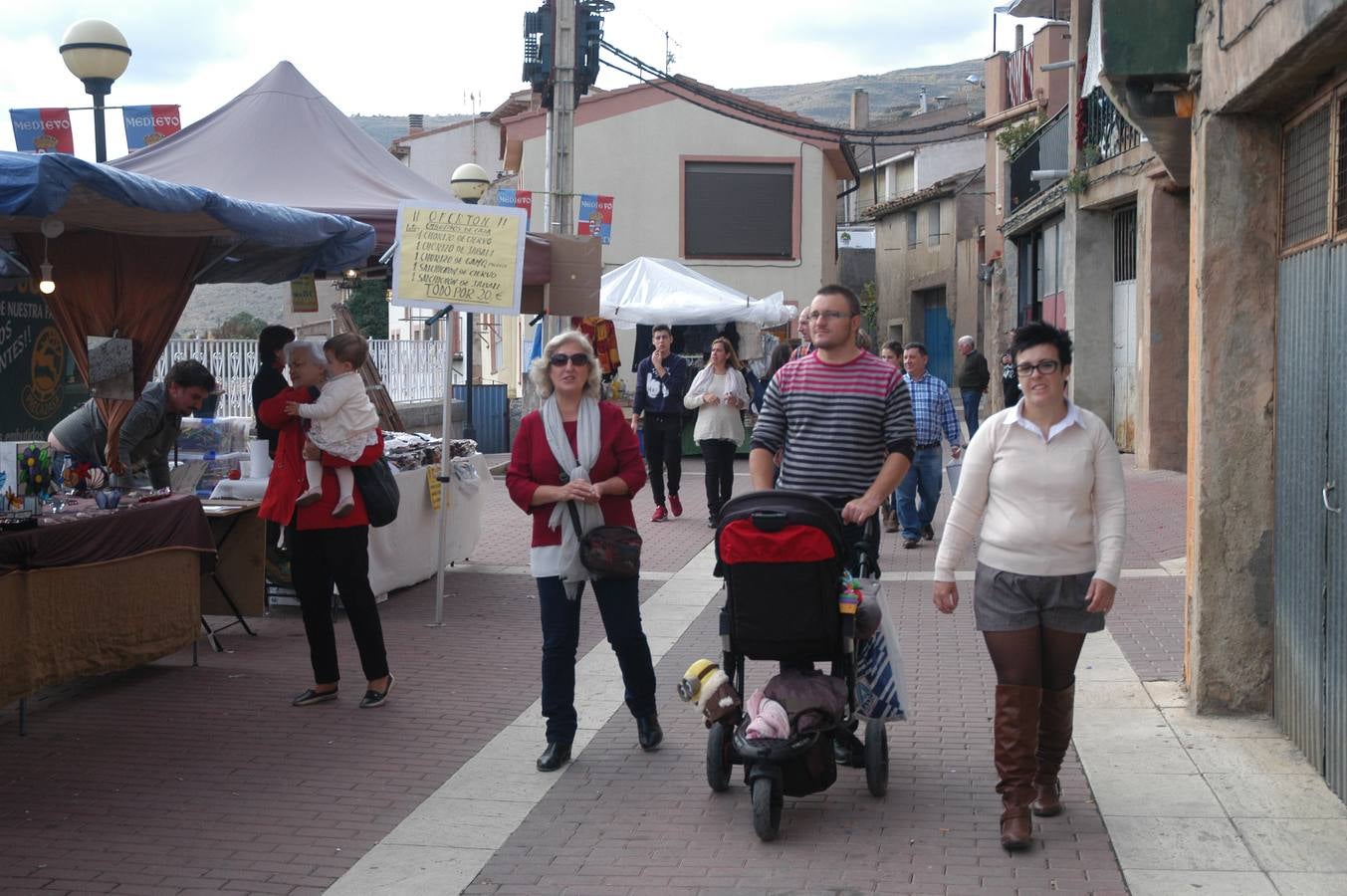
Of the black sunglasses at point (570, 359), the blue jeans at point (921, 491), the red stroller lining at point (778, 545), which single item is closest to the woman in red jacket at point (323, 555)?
the black sunglasses at point (570, 359)

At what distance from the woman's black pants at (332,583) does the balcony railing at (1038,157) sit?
1772 centimetres

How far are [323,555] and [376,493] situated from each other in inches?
16.4

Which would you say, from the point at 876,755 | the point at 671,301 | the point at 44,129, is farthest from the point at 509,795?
the point at 671,301

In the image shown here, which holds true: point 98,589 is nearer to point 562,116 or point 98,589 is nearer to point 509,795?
point 509,795

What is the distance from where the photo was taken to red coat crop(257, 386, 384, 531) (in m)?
7.09

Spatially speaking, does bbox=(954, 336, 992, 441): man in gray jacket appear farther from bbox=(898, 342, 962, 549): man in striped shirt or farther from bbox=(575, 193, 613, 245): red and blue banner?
bbox=(898, 342, 962, 549): man in striped shirt

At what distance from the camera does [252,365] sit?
16.1m

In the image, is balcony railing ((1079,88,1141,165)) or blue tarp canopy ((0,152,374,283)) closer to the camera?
blue tarp canopy ((0,152,374,283))

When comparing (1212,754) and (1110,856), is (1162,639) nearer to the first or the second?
(1212,754)

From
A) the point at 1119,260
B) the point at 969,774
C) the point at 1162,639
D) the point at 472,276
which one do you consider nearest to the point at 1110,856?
the point at 969,774

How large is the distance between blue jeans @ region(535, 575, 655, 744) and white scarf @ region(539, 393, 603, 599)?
9 centimetres

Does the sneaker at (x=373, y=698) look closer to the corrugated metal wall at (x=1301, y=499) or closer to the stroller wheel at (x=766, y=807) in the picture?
the stroller wheel at (x=766, y=807)

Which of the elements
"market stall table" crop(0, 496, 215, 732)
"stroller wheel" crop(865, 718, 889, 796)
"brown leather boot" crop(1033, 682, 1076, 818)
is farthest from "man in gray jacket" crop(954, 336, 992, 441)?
"brown leather boot" crop(1033, 682, 1076, 818)

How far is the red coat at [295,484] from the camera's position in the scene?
709 cm
